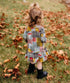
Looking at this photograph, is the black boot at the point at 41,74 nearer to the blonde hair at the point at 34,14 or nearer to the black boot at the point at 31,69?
the black boot at the point at 31,69

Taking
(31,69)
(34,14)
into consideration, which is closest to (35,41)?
(34,14)

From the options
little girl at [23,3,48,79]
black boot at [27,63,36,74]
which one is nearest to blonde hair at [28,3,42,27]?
little girl at [23,3,48,79]

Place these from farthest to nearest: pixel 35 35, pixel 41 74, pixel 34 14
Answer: pixel 41 74, pixel 35 35, pixel 34 14

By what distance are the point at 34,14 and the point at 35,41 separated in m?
0.50

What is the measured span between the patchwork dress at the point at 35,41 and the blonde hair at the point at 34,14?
93 millimetres

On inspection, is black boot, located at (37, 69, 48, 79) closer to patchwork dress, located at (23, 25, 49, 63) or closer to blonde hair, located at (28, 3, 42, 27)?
patchwork dress, located at (23, 25, 49, 63)

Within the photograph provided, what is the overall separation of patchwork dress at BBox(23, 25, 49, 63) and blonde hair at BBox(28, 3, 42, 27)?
9 cm

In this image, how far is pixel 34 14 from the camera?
1763 mm

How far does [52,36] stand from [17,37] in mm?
Answer: 1345

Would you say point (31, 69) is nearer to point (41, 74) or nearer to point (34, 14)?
point (41, 74)

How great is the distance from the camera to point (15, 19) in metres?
4.88

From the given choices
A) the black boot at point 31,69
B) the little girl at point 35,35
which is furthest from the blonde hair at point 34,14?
the black boot at point 31,69

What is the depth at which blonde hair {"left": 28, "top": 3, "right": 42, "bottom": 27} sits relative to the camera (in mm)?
1757

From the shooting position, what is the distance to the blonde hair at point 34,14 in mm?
1757
